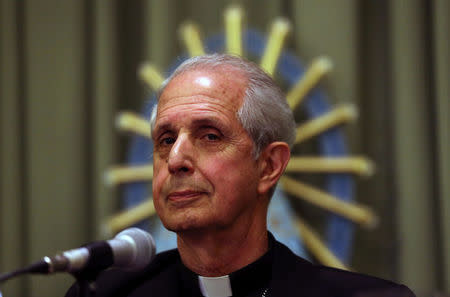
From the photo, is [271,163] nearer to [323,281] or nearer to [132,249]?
[323,281]

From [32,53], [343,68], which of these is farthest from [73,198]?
[343,68]

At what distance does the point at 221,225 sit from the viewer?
109 centimetres

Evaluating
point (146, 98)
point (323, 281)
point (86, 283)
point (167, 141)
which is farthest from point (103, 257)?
point (146, 98)

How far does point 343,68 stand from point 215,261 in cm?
104

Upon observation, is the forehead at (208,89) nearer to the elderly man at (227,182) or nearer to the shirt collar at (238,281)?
the elderly man at (227,182)

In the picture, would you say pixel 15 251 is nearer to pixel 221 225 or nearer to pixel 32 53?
pixel 32 53

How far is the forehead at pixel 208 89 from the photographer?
1.13 meters

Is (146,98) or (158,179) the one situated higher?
(158,179)

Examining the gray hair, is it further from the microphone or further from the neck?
the microphone

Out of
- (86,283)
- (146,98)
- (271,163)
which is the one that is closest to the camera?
(86,283)

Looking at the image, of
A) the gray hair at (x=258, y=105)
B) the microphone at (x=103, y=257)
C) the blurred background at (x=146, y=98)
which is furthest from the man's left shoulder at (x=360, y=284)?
the blurred background at (x=146, y=98)

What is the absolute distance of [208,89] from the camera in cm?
114

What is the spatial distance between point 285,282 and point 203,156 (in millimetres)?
297

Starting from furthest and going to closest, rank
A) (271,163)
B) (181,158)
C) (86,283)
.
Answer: (271,163) → (181,158) → (86,283)
